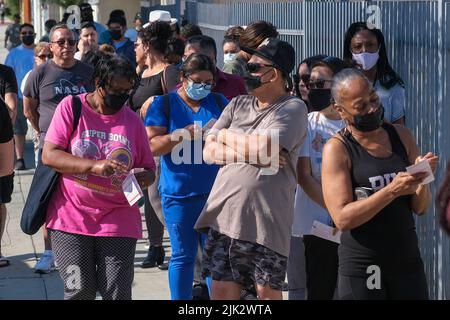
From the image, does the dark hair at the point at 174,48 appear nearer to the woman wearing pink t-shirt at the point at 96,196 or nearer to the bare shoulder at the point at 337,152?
the woman wearing pink t-shirt at the point at 96,196

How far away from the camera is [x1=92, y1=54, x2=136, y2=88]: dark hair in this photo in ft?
19.8

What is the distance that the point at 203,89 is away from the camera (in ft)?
22.6

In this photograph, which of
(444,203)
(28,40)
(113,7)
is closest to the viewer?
(444,203)

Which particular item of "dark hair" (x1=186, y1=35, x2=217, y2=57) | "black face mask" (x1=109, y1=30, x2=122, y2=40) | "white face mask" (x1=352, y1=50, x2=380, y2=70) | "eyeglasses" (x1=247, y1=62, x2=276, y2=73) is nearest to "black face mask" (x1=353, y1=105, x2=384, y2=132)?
"eyeglasses" (x1=247, y1=62, x2=276, y2=73)

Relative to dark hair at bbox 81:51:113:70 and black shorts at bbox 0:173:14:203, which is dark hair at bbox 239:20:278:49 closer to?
black shorts at bbox 0:173:14:203

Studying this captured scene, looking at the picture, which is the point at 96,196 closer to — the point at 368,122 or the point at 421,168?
the point at 368,122

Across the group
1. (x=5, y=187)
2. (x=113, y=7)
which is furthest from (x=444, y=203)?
(x=113, y=7)

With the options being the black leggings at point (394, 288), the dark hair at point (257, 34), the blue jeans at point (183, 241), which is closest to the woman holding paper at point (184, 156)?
the blue jeans at point (183, 241)

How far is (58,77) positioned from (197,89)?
7.29ft

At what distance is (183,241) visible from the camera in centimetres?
696

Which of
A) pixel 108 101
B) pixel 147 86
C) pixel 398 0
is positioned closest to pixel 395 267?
pixel 108 101

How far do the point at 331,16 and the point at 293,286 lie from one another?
266cm

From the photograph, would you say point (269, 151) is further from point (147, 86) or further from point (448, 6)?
point (147, 86)

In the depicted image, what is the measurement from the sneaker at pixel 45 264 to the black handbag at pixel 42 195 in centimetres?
273
